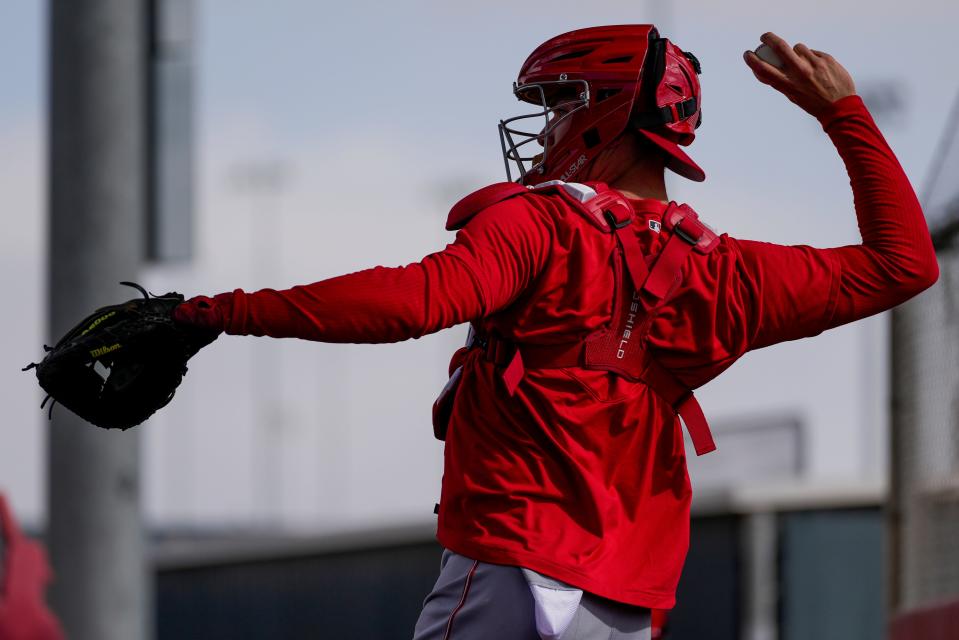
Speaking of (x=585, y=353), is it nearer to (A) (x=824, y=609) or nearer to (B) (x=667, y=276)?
(B) (x=667, y=276)

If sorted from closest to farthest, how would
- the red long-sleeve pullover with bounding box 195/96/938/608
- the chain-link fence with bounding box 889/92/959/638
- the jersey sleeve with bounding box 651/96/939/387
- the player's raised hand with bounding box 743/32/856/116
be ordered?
the red long-sleeve pullover with bounding box 195/96/938/608 < the jersey sleeve with bounding box 651/96/939/387 < the player's raised hand with bounding box 743/32/856/116 < the chain-link fence with bounding box 889/92/959/638

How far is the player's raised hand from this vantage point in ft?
13.8

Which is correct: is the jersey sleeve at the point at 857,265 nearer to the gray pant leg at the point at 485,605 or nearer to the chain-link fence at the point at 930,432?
the gray pant leg at the point at 485,605

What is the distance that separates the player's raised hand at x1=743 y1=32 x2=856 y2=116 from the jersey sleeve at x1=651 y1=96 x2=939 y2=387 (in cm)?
6

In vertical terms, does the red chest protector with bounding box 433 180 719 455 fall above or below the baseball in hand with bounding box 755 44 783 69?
below

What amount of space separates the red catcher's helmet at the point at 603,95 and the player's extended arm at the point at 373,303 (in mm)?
660

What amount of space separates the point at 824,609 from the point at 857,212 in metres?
10.1

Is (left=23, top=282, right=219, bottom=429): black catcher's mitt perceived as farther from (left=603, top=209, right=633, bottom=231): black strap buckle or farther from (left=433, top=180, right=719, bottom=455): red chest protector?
(left=603, top=209, right=633, bottom=231): black strap buckle

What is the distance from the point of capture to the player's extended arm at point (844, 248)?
159 inches

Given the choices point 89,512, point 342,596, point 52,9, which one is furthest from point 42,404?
point 342,596

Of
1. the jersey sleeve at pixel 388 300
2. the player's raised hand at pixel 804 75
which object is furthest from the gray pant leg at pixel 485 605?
the player's raised hand at pixel 804 75

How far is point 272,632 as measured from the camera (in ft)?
54.9

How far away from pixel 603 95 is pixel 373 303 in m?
0.98

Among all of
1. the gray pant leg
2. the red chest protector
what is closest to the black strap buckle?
the red chest protector
